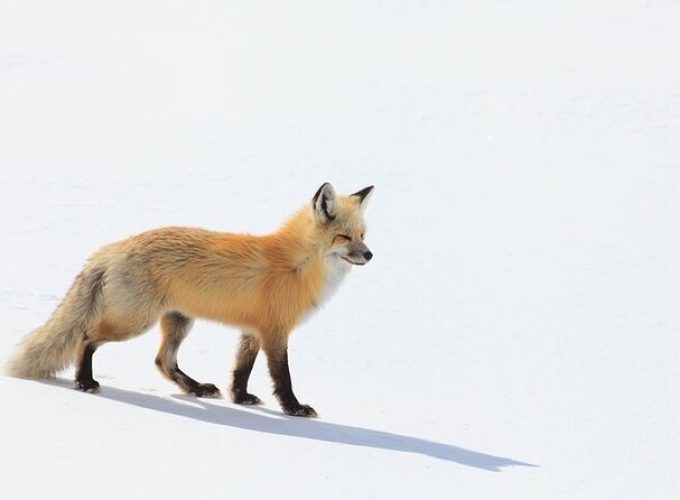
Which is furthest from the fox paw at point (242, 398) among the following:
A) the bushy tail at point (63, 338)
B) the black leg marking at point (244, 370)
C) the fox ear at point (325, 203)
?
the fox ear at point (325, 203)

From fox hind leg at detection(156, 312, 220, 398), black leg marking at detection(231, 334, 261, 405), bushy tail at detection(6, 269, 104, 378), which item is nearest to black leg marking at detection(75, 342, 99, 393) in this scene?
bushy tail at detection(6, 269, 104, 378)

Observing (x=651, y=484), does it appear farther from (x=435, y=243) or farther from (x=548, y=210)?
(x=548, y=210)

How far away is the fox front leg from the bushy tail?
1088mm

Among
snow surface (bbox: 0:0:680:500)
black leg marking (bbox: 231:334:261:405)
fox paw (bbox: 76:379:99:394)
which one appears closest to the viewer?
snow surface (bbox: 0:0:680:500)

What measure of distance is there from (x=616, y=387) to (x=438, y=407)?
1.35 m

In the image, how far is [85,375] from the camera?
666 centimetres

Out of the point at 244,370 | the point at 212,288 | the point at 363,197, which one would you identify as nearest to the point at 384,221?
the point at 363,197

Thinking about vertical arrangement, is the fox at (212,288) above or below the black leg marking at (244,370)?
above

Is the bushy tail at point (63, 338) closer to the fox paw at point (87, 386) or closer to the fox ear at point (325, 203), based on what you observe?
the fox paw at point (87, 386)

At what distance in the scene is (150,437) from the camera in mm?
5488

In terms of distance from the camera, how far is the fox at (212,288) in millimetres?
6777

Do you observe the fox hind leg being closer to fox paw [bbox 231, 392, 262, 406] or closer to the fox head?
fox paw [bbox 231, 392, 262, 406]

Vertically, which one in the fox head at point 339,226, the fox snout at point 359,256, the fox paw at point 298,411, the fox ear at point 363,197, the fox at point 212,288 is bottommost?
the fox paw at point 298,411

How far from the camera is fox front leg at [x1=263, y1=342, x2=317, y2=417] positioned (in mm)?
6902
